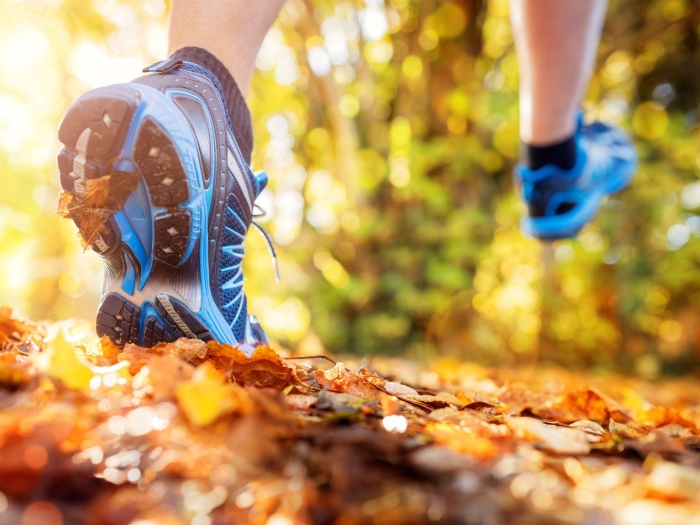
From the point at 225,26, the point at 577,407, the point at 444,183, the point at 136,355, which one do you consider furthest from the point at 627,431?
the point at 444,183

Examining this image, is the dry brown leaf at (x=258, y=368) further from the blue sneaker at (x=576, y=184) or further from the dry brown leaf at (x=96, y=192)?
the blue sneaker at (x=576, y=184)

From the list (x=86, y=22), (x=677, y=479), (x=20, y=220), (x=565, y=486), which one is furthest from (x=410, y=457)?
(x=20, y=220)

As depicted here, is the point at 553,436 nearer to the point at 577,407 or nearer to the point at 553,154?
the point at 577,407

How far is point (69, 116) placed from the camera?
980mm

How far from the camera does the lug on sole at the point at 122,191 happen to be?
0.98 meters

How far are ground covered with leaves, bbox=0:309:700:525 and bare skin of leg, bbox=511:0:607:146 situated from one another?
1.46 m

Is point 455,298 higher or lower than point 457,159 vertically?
lower

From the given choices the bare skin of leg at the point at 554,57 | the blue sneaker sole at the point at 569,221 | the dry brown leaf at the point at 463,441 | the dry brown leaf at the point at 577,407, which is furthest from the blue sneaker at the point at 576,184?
the dry brown leaf at the point at 463,441

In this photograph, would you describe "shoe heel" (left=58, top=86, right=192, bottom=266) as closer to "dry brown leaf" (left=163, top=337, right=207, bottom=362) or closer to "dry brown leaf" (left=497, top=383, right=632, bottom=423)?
"dry brown leaf" (left=163, top=337, right=207, bottom=362)

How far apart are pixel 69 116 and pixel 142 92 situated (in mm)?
140

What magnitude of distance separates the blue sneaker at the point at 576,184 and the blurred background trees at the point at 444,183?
99.2 inches

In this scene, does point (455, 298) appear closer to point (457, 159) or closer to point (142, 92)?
point (457, 159)

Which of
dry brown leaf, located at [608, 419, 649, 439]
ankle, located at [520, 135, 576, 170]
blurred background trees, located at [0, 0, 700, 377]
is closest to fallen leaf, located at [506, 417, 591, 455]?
dry brown leaf, located at [608, 419, 649, 439]

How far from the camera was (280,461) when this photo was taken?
608 millimetres
